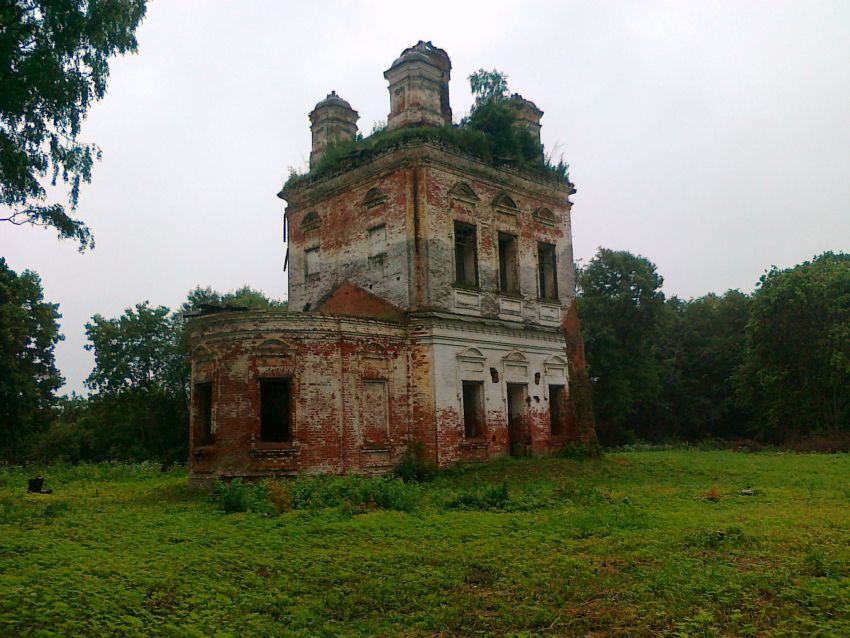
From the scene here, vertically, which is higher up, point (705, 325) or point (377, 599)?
point (705, 325)

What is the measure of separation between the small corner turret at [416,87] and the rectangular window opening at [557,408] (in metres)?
8.30

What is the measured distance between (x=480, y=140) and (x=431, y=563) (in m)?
14.0

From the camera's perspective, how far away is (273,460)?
51.2 ft

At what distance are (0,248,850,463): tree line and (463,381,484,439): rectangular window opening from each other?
12550mm

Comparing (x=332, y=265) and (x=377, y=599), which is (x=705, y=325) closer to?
(x=332, y=265)

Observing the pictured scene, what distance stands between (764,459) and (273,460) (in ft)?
55.9

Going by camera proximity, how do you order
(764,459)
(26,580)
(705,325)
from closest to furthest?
(26,580) → (764,459) → (705,325)

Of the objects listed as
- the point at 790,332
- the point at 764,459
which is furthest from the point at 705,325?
the point at 764,459

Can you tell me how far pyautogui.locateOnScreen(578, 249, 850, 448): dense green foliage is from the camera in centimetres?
3167

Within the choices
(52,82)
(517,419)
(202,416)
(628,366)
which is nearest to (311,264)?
(202,416)

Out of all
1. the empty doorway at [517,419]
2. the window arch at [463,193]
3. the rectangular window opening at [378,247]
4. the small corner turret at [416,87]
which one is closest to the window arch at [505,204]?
the window arch at [463,193]

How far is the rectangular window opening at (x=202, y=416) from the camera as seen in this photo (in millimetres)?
16547

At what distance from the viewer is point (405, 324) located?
18.0 m

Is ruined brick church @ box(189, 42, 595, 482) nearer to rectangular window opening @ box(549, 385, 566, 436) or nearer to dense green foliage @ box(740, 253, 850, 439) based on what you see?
rectangular window opening @ box(549, 385, 566, 436)
